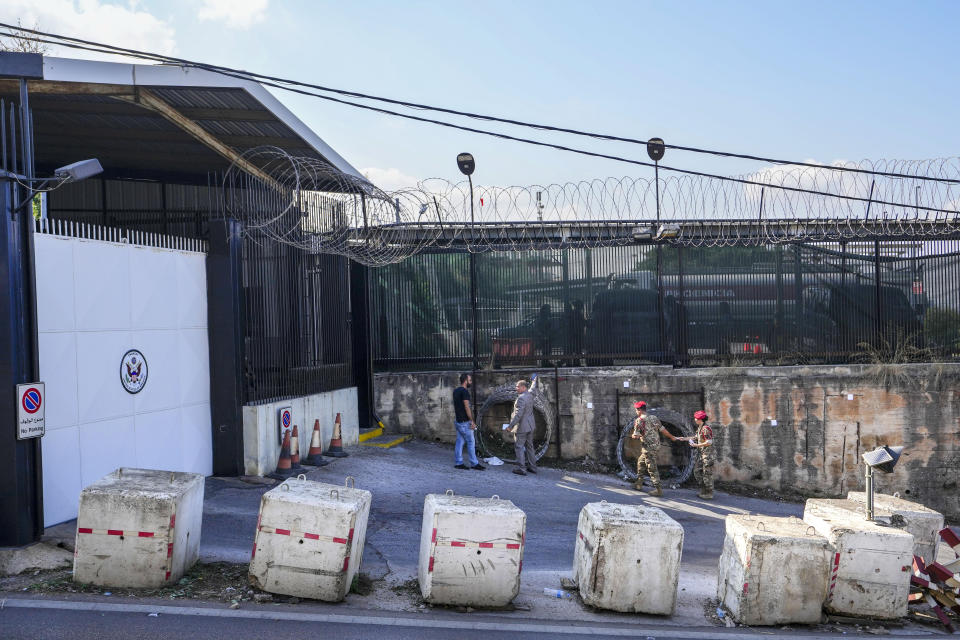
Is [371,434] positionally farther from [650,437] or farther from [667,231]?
[667,231]

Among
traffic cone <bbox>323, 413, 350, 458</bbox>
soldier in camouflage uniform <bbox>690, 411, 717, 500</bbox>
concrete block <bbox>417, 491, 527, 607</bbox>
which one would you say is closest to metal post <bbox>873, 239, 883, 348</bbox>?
soldier in camouflage uniform <bbox>690, 411, 717, 500</bbox>

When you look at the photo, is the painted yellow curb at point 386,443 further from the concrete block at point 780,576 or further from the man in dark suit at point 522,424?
the concrete block at point 780,576

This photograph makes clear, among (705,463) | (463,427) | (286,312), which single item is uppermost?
(286,312)

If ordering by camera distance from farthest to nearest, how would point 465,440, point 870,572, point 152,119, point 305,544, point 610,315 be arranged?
point 610,315 < point 465,440 < point 152,119 < point 870,572 < point 305,544

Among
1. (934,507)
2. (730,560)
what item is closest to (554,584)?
(730,560)

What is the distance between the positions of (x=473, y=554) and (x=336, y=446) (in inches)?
264

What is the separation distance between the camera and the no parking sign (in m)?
7.64

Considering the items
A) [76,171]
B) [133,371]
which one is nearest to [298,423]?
[133,371]

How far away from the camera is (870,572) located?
24.0 ft

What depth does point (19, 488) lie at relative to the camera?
766 cm

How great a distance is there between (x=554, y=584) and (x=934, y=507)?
10.5m

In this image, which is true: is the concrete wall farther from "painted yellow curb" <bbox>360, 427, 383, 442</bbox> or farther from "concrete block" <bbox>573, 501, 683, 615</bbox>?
"concrete block" <bbox>573, 501, 683, 615</bbox>

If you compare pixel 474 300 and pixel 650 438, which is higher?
pixel 474 300

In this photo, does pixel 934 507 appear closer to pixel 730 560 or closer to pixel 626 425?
pixel 626 425
